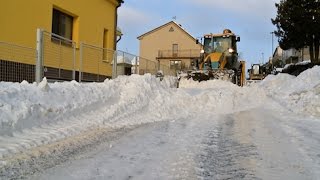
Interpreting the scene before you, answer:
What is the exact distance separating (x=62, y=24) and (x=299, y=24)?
24212 millimetres

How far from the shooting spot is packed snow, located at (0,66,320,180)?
797 cm

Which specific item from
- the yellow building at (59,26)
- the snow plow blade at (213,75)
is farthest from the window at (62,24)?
the snow plow blade at (213,75)

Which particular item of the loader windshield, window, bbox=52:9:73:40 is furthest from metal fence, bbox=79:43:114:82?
the loader windshield

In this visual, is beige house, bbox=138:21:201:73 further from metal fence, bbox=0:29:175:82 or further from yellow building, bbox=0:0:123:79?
metal fence, bbox=0:29:175:82

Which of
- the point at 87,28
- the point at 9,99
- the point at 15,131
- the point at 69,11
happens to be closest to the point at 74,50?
the point at 69,11

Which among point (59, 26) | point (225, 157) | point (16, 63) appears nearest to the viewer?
point (225, 157)

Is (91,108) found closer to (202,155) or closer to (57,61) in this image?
(57,61)

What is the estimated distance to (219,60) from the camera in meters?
28.3

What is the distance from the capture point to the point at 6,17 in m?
14.3

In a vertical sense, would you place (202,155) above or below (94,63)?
below

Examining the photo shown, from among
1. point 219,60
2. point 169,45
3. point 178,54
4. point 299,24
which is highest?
point 169,45

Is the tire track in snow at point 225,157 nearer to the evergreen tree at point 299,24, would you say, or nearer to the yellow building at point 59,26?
the yellow building at point 59,26

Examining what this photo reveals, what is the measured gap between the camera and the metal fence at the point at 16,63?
11977mm

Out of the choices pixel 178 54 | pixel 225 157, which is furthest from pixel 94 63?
pixel 178 54
